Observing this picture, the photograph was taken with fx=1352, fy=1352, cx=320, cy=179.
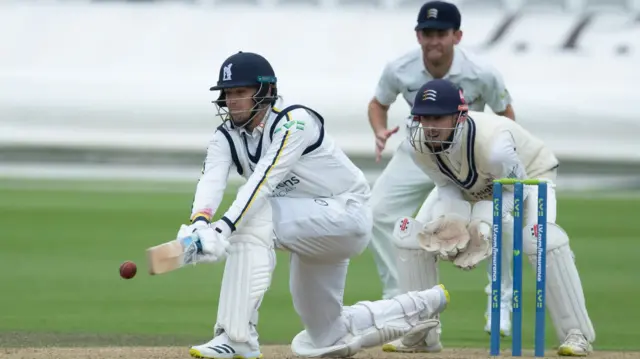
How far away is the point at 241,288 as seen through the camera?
498 centimetres

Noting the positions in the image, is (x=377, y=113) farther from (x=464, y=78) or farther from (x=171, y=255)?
(x=171, y=255)

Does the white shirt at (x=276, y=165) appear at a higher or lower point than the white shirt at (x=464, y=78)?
lower

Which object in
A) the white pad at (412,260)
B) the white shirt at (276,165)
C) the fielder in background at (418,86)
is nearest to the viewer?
the white shirt at (276,165)

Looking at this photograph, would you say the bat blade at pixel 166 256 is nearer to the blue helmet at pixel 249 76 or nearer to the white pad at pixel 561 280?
the blue helmet at pixel 249 76

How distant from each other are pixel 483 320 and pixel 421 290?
5.02 ft

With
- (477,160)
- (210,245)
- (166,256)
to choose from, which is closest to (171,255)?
(166,256)

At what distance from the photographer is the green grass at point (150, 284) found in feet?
22.6

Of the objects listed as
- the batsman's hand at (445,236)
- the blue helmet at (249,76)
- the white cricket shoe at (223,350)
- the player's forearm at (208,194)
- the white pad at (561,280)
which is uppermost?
the blue helmet at (249,76)

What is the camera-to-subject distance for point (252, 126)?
17.3 feet

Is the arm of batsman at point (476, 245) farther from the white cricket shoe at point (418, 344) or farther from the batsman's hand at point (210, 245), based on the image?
the batsman's hand at point (210, 245)

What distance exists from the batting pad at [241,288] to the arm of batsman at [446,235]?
911mm

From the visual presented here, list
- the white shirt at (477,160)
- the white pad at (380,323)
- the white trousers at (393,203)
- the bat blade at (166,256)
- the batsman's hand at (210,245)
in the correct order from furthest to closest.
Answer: the white trousers at (393,203) → the white shirt at (477,160) → the white pad at (380,323) → the batsman's hand at (210,245) → the bat blade at (166,256)

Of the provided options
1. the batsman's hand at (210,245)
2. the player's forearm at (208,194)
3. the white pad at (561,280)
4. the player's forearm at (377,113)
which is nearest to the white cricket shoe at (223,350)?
the batsman's hand at (210,245)

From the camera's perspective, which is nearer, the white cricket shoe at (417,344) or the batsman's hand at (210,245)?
the batsman's hand at (210,245)
